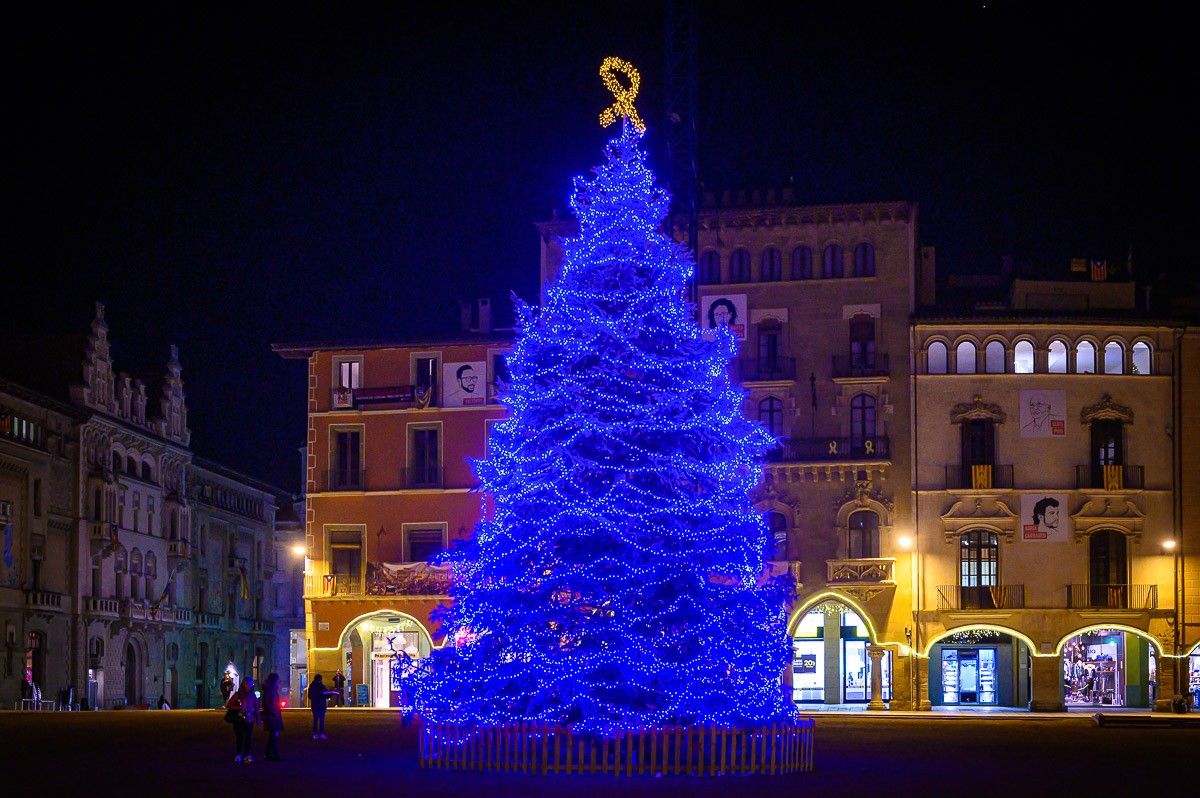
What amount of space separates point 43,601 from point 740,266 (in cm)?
3183

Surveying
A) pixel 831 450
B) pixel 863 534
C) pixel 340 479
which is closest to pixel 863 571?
pixel 863 534

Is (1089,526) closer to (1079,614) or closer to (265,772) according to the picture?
(1079,614)

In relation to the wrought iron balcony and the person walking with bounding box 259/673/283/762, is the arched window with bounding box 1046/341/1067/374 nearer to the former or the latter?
the wrought iron balcony

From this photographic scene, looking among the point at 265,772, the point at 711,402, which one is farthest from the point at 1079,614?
the point at 265,772

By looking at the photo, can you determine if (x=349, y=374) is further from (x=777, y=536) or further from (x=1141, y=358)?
(x=1141, y=358)

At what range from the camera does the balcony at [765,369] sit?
2662 inches

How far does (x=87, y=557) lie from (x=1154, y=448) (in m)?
45.2

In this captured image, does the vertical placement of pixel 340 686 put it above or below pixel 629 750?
below

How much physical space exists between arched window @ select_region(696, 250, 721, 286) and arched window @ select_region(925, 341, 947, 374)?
8470 mm

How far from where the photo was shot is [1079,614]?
65188 millimetres

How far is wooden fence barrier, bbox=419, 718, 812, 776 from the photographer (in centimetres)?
2941

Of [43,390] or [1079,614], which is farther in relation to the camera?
[43,390]

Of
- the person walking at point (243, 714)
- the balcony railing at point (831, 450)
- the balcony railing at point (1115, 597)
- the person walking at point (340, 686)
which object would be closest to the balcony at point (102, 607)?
the person walking at point (340, 686)

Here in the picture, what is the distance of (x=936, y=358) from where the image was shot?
67.0 meters
